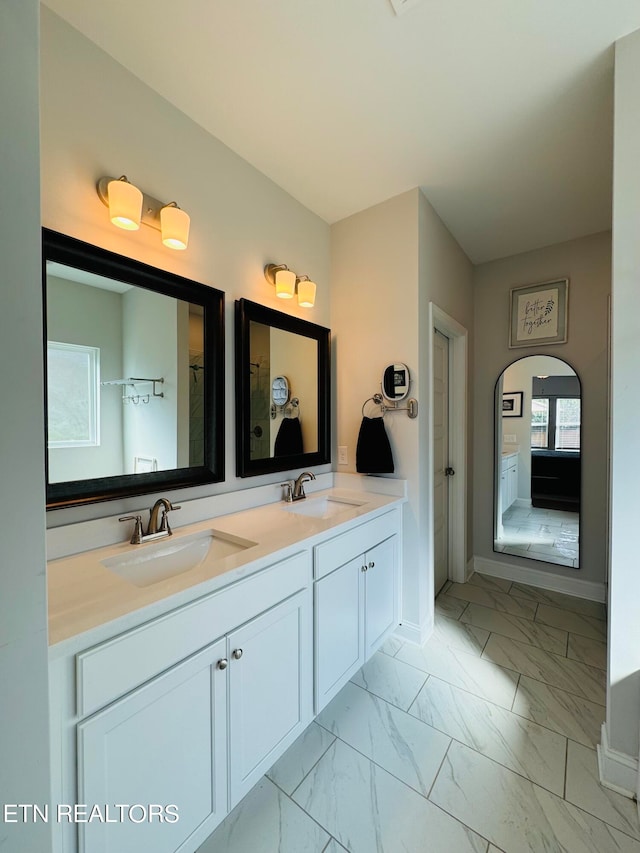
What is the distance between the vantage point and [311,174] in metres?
1.89

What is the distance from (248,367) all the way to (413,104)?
1.37 metres

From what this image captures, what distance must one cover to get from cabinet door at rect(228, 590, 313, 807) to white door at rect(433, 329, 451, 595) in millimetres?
1527

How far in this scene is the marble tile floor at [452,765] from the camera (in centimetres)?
110

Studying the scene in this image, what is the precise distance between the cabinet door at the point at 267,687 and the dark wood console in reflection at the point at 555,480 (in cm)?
235

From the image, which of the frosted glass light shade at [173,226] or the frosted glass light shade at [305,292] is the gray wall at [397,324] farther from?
the frosted glass light shade at [173,226]

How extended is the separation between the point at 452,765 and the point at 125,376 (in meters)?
1.99

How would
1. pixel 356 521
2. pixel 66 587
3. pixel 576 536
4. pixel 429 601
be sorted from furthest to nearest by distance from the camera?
pixel 576 536 → pixel 429 601 → pixel 356 521 → pixel 66 587

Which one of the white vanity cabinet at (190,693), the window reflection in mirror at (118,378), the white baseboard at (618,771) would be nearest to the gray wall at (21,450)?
the white vanity cabinet at (190,693)

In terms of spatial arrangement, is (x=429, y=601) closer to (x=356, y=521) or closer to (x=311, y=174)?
(x=356, y=521)

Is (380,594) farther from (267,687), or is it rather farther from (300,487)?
(267,687)

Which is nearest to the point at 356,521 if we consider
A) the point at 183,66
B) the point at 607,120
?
the point at 183,66

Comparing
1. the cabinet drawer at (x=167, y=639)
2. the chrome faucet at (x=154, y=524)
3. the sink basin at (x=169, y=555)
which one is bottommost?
the cabinet drawer at (x=167, y=639)

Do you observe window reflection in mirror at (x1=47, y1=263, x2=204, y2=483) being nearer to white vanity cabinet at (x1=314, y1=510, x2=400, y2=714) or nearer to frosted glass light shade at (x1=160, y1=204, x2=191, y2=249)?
frosted glass light shade at (x1=160, y1=204, x2=191, y2=249)

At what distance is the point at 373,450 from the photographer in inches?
80.6
